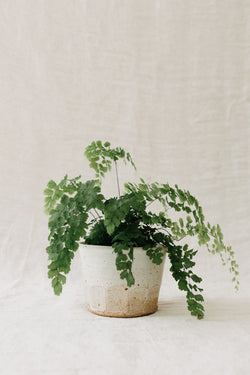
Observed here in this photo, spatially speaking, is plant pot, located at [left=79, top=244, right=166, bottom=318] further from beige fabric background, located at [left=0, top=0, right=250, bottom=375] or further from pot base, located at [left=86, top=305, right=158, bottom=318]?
beige fabric background, located at [left=0, top=0, right=250, bottom=375]

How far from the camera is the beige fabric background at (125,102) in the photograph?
1.75 meters

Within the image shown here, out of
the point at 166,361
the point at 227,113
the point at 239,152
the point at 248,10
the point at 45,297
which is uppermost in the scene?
the point at 248,10

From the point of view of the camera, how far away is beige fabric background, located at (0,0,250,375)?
1749 millimetres

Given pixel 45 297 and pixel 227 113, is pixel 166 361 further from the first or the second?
pixel 227 113

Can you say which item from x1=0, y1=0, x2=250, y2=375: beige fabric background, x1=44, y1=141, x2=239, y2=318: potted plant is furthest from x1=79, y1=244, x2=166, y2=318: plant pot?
x1=0, y1=0, x2=250, y2=375: beige fabric background

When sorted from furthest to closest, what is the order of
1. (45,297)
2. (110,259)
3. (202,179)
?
1. (202,179)
2. (45,297)
3. (110,259)

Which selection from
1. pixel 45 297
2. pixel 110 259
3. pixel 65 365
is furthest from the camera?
pixel 45 297

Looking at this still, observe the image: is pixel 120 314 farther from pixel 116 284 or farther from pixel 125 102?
pixel 125 102

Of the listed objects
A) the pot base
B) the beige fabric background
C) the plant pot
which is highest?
the beige fabric background

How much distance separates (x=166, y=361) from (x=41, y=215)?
98 cm

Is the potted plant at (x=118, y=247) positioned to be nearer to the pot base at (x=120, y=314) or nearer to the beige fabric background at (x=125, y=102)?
the pot base at (x=120, y=314)

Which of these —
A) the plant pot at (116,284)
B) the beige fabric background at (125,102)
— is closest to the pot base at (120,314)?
the plant pot at (116,284)

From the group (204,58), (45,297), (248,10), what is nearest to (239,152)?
(204,58)

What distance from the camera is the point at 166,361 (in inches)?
36.4
